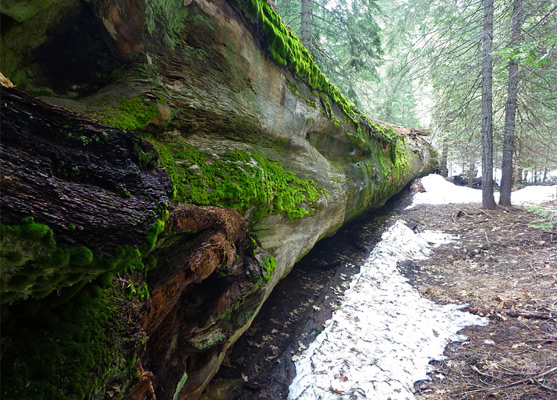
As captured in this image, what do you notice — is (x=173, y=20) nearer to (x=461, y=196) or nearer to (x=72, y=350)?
(x=72, y=350)

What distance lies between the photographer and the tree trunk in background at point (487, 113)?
9.86 metres

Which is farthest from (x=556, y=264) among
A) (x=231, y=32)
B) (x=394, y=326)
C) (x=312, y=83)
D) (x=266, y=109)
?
(x=231, y=32)

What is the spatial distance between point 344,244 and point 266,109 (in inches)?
193

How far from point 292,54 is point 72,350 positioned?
15.2 feet

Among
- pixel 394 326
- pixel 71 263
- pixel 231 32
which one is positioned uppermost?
pixel 231 32

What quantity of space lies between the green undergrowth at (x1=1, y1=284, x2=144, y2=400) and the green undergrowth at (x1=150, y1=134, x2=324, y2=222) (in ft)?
3.70

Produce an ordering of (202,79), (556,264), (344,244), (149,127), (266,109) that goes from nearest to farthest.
Result: (149,127) < (202,79) < (266,109) < (556,264) < (344,244)

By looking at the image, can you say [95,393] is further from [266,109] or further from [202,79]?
[266,109]

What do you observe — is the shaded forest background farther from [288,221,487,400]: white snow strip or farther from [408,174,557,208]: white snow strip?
[288,221,487,400]: white snow strip

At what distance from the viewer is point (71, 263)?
4.38 feet

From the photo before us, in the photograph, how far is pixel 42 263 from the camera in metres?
1.22

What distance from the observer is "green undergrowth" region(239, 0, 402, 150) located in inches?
144

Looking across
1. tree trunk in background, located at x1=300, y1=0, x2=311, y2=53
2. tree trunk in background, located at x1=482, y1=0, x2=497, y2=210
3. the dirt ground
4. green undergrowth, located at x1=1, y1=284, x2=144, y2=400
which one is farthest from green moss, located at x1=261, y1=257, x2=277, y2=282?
tree trunk in background, located at x1=482, y1=0, x2=497, y2=210

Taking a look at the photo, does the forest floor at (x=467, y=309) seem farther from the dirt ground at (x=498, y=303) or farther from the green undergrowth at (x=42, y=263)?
the green undergrowth at (x=42, y=263)
